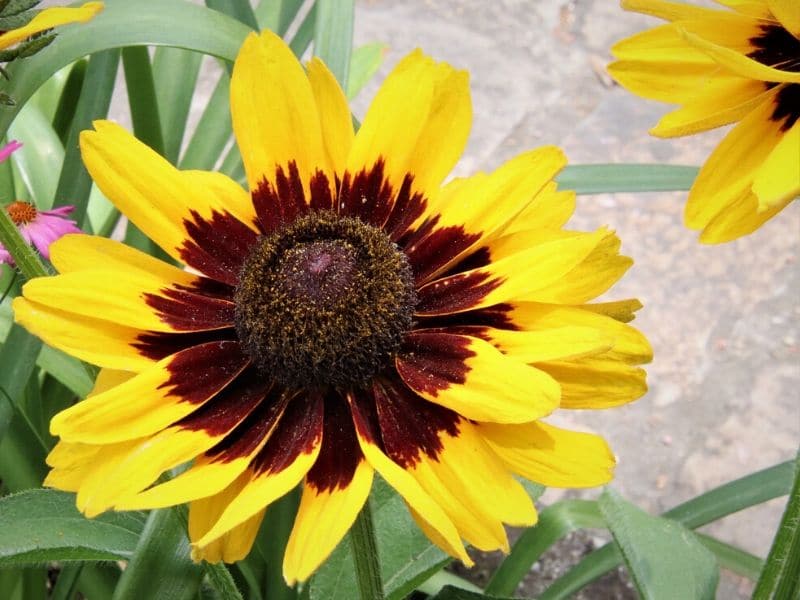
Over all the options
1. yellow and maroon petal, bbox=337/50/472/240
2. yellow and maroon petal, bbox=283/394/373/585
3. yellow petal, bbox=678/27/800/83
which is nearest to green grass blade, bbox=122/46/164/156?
yellow and maroon petal, bbox=337/50/472/240

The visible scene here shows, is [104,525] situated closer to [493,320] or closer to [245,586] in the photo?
[245,586]

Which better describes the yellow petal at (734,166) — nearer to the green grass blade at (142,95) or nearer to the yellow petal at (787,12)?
the yellow petal at (787,12)

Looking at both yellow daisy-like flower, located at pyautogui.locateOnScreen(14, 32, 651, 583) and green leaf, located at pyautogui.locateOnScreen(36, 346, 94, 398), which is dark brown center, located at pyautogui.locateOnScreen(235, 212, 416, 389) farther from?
green leaf, located at pyautogui.locateOnScreen(36, 346, 94, 398)

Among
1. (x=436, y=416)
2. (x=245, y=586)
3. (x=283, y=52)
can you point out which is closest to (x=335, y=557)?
(x=245, y=586)

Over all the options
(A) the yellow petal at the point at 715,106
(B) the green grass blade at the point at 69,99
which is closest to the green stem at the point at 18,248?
(A) the yellow petal at the point at 715,106

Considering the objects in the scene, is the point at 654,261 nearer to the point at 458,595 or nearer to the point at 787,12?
the point at 458,595

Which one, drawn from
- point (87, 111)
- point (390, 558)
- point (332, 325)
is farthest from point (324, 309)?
point (87, 111)
